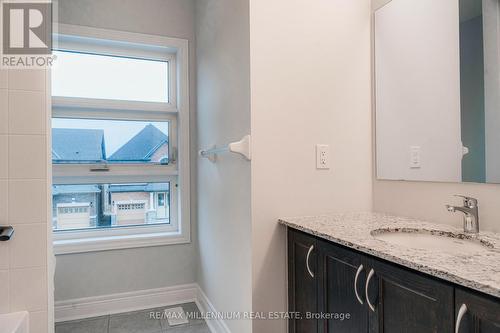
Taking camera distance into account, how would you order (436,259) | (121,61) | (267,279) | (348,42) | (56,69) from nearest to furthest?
(436,259), (267,279), (348,42), (56,69), (121,61)

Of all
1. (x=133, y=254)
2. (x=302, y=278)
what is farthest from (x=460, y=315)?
(x=133, y=254)

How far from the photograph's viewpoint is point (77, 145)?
230cm

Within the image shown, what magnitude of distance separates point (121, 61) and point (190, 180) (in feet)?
3.61

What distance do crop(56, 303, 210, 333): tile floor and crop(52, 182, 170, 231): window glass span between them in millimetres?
667

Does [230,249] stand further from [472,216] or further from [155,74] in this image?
[155,74]

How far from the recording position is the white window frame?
7.32ft

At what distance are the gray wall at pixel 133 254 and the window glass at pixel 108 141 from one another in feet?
0.99

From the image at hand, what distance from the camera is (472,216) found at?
1.19 meters

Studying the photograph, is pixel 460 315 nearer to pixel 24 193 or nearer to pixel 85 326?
pixel 24 193

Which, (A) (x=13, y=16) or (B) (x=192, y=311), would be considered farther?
(B) (x=192, y=311)

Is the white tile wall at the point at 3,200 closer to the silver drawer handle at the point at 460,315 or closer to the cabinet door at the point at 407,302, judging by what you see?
the cabinet door at the point at 407,302

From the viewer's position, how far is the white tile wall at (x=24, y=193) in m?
1.17

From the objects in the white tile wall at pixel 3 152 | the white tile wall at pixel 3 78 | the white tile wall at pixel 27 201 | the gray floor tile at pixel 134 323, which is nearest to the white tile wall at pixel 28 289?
the white tile wall at pixel 27 201

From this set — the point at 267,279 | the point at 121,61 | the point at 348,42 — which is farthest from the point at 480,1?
the point at 121,61
